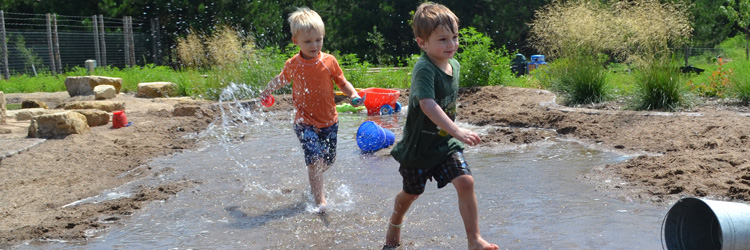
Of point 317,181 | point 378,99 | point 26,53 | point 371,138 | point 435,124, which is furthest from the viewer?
point 26,53

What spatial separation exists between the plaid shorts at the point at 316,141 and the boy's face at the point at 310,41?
1.72ft

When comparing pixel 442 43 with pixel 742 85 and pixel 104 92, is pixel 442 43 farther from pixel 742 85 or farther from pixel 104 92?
pixel 104 92

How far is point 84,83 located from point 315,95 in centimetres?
1177

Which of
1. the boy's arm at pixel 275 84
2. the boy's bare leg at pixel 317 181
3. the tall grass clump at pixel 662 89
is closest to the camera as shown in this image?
the boy's bare leg at pixel 317 181

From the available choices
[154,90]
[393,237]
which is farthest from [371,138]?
[154,90]

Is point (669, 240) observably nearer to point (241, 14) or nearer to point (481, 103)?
point (481, 103)

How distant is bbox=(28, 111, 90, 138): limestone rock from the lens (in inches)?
326

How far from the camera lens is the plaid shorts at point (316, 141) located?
5.07 metres

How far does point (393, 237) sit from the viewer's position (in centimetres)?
406

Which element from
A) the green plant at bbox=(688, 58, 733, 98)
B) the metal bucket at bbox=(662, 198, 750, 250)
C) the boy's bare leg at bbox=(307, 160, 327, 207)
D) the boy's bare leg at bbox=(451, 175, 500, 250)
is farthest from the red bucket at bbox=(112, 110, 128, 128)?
the green plant at bbox=(688, 58, 733, 98)

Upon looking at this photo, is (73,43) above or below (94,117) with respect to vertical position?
above

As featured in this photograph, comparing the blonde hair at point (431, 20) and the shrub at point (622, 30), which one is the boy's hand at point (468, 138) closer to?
the blonde hair at point (431, 20)

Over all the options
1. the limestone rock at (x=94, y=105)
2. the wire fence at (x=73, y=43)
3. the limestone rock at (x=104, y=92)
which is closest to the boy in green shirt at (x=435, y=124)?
the limestone rock at (x=94, y=105)

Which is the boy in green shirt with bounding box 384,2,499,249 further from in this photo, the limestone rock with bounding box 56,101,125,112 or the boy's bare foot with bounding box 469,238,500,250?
the limestone rock with bounding box 56,101,125,112
